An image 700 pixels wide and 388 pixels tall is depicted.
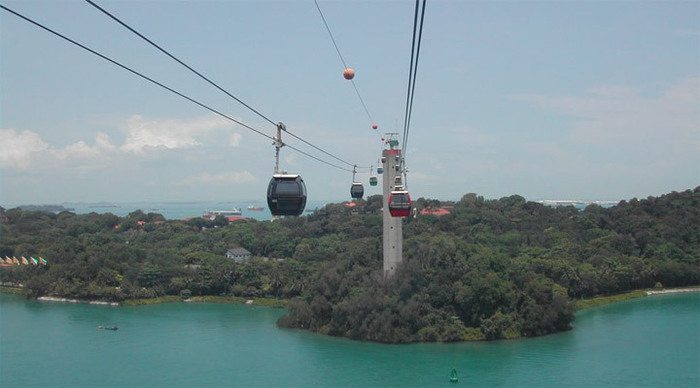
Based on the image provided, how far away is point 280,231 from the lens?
98.1ft

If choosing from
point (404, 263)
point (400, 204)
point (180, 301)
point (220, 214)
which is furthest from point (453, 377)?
point (220, 214)

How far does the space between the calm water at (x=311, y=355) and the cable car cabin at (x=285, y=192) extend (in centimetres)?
748

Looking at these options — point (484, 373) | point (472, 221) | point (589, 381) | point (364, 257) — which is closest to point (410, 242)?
point (364, 257)

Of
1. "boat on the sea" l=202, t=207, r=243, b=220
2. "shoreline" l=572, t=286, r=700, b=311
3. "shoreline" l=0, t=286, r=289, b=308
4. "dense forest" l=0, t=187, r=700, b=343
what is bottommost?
"shoreline" l=0, t=286, r=289, b=308

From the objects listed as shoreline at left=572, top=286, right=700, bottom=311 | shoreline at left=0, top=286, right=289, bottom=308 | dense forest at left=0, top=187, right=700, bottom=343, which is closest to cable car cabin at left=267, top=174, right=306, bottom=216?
dense forest at left=0, top=187, right=700, bottom=343

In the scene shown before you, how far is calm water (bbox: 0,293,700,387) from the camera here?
41.3 feet

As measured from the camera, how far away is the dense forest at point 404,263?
1555 cm

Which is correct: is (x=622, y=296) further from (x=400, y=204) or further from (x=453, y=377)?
(x=400, y=204)

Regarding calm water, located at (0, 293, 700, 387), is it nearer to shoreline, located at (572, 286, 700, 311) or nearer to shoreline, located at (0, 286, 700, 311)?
shoreline, located at (572, 286, 700, 311)

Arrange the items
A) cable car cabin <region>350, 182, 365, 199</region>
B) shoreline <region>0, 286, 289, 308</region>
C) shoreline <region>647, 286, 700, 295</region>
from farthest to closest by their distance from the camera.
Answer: shoreline <region>647, 286, 700, 295</region> → shoreline <region>0, 286, 289, 308</region> → cable car cabin <region>350, 182, 365, 199</region>

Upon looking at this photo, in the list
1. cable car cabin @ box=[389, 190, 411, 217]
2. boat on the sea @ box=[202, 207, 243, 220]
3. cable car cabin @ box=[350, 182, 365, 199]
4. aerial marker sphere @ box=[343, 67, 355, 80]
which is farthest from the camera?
boat on the sea @ box=[202, 207, 243, 220]

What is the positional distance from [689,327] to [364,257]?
24.4 ft

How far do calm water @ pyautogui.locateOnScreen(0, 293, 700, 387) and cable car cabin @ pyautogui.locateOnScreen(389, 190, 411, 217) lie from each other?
4.95 m

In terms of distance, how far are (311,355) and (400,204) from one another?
696 cm
